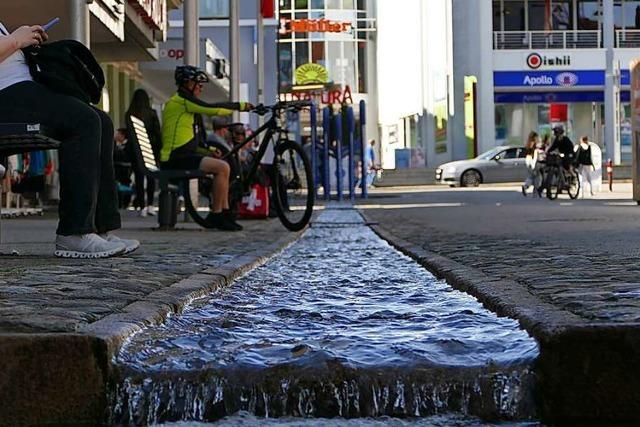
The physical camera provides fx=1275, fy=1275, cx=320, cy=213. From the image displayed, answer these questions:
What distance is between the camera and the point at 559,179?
2827 centimetres

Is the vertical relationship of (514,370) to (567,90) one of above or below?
below

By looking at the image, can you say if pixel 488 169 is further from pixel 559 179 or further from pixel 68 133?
pixel 68 133

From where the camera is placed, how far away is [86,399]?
3666 mm

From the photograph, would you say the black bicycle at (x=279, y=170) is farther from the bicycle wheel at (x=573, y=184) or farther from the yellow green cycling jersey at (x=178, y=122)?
the bicycle wheel at (x=573, y=184)

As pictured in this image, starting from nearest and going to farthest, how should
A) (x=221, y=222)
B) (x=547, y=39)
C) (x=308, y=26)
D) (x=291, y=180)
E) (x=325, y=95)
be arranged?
(x=221, y=222)
(x=291, y=180)
(x=547, y=39)
(x=325, y=95)
(x=308, y=26)

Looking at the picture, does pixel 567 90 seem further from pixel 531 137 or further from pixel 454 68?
pixel 531 137

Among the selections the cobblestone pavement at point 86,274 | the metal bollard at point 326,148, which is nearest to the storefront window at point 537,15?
the metal bollard at point 326,148

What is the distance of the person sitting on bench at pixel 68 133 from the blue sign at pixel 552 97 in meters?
51.7

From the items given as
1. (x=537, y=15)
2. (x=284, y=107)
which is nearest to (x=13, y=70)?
(x=284, y=107)

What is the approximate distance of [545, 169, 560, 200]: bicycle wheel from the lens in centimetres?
2778

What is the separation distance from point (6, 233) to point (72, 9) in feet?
7.69

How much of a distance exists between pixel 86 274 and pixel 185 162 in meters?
6.18

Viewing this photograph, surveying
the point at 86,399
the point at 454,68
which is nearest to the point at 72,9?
the point at 86,399

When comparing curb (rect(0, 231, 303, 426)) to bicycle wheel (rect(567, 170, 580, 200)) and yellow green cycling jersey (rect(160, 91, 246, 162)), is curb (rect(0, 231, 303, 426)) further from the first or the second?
bicycle wheel (rect(567, 170, 580, 200))
